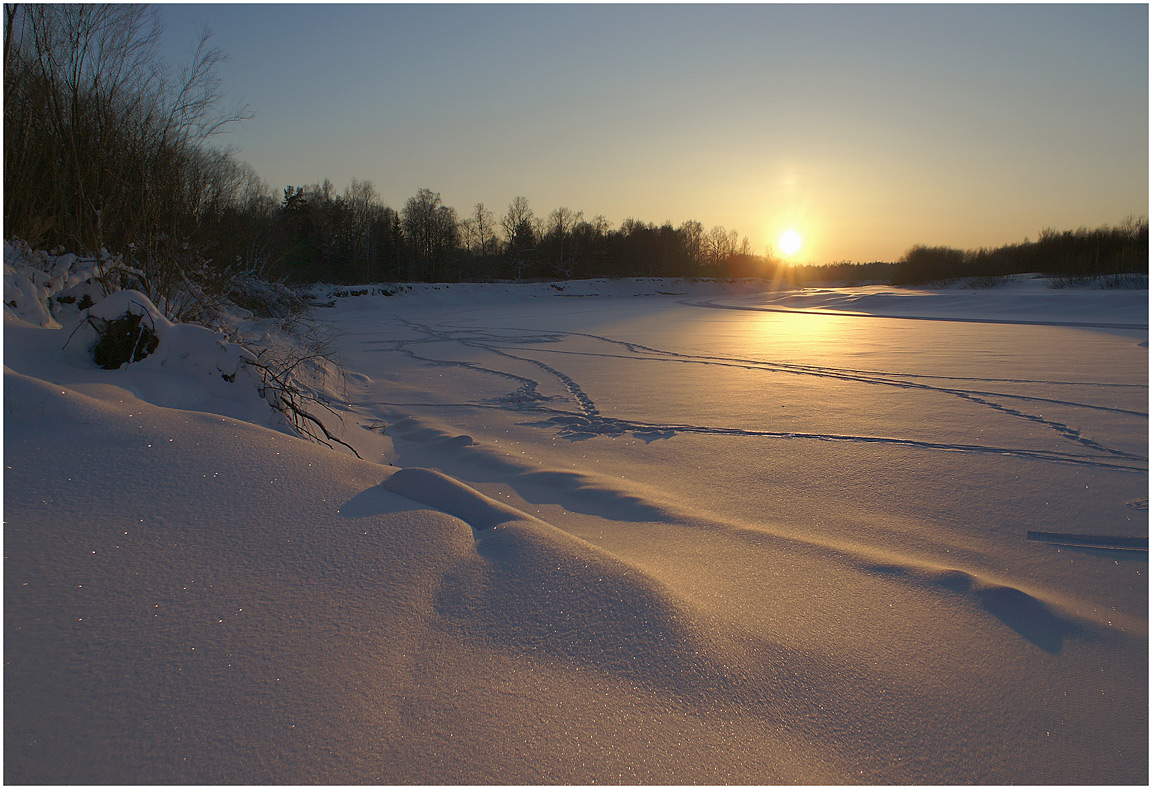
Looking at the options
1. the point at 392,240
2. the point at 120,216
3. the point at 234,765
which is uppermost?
the point at 392,240

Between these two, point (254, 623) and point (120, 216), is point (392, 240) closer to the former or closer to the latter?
point (120, 216)

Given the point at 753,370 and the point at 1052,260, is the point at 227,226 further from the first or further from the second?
the point at 1052,260

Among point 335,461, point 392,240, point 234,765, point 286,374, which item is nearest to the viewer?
point 234,765

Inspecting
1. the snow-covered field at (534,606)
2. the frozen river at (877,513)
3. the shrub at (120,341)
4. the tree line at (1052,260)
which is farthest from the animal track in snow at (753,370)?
the tree line at (1052,260)

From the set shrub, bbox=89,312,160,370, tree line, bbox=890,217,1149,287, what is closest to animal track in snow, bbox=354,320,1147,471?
shrub, bbox=89,312,160,370

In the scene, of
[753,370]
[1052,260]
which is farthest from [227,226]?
[1052,260]

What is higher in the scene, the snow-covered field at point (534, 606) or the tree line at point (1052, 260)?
the tree line at point (1052, 260)

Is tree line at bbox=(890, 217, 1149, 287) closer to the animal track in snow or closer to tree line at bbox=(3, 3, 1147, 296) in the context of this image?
tree line at bbox=(3, 3, 1147, 296)

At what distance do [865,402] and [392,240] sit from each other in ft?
140

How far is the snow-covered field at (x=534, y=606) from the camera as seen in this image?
106 cm

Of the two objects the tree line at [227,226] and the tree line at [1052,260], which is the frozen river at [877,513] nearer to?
the tree line at [227,226]

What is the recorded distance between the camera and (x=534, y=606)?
1.45m

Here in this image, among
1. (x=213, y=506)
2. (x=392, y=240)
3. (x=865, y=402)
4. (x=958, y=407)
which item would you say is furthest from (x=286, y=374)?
(x=392, y=240)

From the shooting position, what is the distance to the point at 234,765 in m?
0.97
